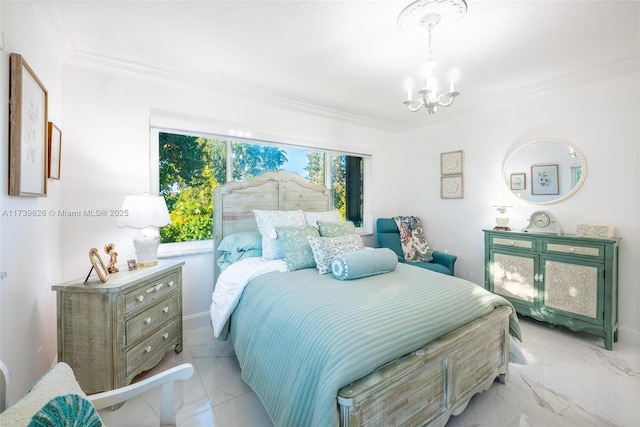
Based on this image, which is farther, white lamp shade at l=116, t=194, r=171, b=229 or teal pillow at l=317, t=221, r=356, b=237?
teal pillow at l=317, t=221, r=356, b=237

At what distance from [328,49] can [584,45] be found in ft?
6.61

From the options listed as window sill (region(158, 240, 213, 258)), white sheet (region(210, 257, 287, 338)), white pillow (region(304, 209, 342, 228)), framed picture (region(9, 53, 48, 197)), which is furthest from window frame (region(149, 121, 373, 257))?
→ white pillow (region(304, 209, 342, 228))

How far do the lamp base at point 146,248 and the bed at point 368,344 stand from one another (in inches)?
27.9

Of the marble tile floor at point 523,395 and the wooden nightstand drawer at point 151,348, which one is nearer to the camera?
the marble tile floor at point 523,395

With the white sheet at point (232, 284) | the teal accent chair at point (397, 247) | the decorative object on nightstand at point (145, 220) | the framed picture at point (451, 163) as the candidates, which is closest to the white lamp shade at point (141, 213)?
the decorative object on nightstand at point (145, 220)

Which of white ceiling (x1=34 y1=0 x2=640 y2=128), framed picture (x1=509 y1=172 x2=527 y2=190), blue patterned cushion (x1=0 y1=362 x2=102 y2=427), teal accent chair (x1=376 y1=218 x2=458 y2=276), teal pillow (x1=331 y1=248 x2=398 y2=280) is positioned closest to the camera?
blue patterned cushion (x1=0 y1=362 x2=102 y2=427)

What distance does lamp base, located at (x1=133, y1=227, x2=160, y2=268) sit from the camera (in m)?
2.03

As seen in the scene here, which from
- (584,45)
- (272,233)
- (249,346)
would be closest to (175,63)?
(272,233)

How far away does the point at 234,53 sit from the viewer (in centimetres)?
218

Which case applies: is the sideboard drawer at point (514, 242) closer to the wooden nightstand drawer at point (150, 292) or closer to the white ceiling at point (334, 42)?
the white ceiling at point (334, 42)

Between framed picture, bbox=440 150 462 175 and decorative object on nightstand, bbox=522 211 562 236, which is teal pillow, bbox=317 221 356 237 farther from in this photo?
decorative object on nightstand, bbox=522 211 562 236

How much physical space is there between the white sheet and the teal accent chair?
187cm

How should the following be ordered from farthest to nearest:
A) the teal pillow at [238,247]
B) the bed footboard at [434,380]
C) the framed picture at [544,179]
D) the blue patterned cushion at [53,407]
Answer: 1. the framed picture at [544,179]
2. the teal pillow at [238,247]
3. the bed footboard at [434,380]
4. the blue patterned cushion at [53,407]

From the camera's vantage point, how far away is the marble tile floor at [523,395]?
155 centimetres
